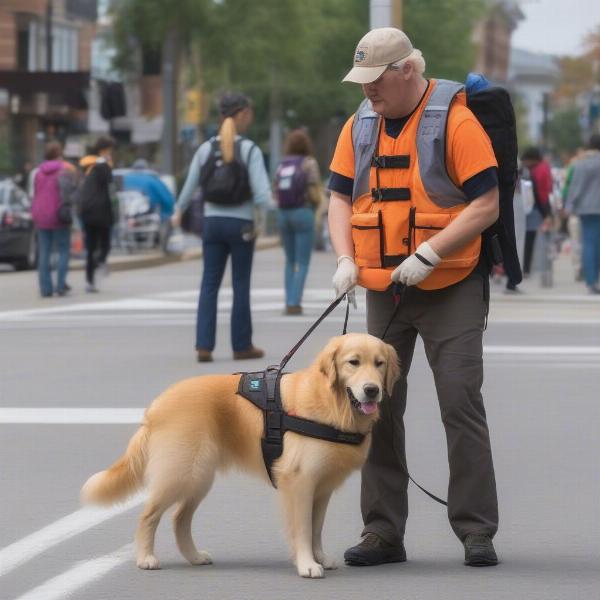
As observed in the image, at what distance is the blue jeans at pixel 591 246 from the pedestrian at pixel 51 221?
6.18m

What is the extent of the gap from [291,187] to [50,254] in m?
4.56

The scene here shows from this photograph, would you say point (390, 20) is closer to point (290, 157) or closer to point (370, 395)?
point (290, 157)

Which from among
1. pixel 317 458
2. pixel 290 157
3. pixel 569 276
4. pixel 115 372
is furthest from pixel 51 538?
pixel 569 276

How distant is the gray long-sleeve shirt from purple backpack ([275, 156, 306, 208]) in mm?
4417

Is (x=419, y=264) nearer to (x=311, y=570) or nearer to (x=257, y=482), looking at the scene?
(x=311, y=570)

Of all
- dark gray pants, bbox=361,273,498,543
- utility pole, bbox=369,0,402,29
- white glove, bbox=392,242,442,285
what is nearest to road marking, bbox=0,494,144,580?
dark gray pants, bbox=361,273,498,543

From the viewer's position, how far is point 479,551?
6.75 meters

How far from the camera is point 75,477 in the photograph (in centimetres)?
893

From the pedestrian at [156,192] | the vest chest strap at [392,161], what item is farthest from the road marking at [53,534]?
the pedestrian at [156,192]

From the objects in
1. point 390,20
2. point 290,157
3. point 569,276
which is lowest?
point 569,276

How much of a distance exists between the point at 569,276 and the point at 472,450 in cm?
2041

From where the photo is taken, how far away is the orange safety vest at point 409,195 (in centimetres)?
673

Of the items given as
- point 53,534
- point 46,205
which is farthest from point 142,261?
point 53,534

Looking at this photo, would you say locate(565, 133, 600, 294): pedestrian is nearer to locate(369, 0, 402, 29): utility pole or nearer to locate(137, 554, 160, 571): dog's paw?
locate(369, 0, 402, 29): utility pole
